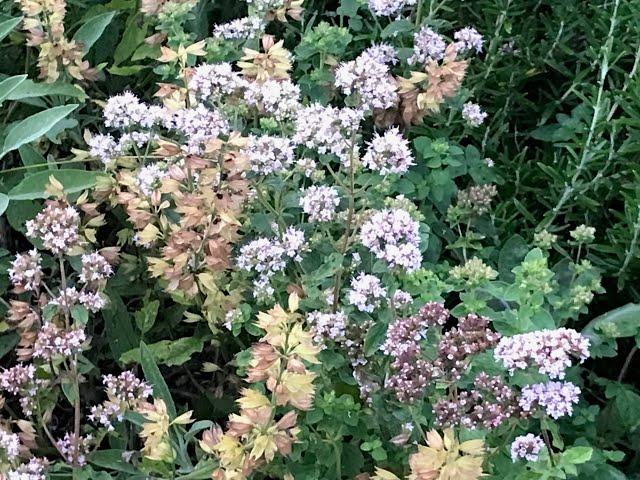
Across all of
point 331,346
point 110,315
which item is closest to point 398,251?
point 331,346

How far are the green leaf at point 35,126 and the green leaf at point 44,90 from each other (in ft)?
0.22

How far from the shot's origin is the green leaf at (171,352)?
126cm

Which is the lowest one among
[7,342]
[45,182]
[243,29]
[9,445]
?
[7,342]

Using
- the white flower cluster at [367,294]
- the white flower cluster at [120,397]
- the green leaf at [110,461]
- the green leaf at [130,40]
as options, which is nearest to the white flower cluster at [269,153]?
the white flower cluster at [367,294]

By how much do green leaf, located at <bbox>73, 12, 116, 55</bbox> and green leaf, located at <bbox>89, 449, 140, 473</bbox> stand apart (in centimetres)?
71

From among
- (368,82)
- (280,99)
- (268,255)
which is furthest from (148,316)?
(368,82)

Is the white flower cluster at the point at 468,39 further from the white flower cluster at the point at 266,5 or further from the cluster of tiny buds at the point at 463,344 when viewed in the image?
the cluster of tiny buds at the point at 463,344

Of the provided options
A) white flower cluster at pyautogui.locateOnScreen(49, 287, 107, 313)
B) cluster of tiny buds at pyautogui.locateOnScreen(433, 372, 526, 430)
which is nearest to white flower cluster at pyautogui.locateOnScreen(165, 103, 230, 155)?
white flower cluster at pyautogui.locateOnScreen(49, 287, 107, 313)

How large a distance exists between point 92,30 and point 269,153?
0.55m

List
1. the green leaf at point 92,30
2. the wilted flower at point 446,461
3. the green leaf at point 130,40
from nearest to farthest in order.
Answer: the wilted flower at point 446,461
the green leaf at point 92,30
the green leaf at point 130,40

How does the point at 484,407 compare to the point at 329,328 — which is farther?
the point at 329,328

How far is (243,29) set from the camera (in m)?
1.42

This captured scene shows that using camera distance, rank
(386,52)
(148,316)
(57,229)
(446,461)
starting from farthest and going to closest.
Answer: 1. (386,52)
2. (148,316)
3. (57,229)
4. (446,461)

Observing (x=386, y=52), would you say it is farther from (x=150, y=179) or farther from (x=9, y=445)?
(x=9, y=445)
